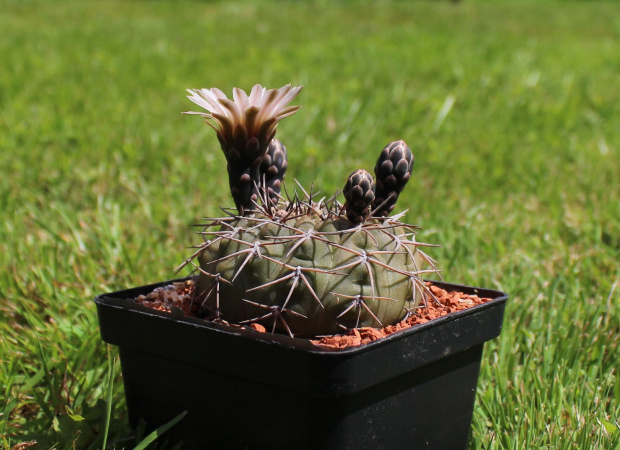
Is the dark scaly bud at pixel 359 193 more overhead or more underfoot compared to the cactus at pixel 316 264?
more overhead

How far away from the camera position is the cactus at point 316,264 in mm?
1545

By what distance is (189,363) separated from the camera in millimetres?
1583

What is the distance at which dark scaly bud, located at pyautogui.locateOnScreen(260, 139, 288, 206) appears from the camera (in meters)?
1.84

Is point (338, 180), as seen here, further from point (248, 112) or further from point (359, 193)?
point (359, 193)

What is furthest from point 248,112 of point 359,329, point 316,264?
point 359,329

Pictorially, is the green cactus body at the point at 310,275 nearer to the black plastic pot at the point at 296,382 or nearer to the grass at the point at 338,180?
the black plastic pot at the point at 296,382

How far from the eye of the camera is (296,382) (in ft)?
4.68

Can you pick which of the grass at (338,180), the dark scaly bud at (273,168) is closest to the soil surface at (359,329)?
the grass at (338,180)

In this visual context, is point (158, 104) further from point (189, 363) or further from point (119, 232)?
point (189, 363)

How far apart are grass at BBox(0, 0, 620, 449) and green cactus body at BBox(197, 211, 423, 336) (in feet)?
1.10

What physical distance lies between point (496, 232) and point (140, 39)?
5580 mm

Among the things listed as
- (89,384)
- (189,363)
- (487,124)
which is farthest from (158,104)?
(189,363)

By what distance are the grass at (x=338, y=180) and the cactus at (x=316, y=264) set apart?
33 centimetres

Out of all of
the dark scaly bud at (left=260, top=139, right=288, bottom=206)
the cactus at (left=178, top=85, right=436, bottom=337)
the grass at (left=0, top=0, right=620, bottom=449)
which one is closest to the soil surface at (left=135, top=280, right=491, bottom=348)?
the cactus at (left=178, top=85, right=436, bottom=337)
